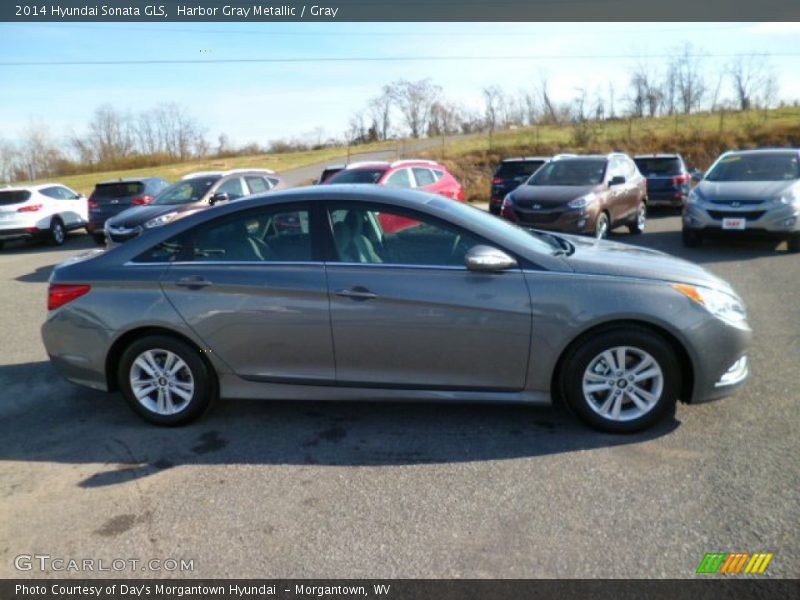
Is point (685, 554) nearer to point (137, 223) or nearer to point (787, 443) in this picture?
point (787, 443)

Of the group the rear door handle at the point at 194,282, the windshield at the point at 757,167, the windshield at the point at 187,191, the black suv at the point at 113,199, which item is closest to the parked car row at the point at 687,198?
the windshield at the point at 757,167

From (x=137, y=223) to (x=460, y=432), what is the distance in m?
9.74

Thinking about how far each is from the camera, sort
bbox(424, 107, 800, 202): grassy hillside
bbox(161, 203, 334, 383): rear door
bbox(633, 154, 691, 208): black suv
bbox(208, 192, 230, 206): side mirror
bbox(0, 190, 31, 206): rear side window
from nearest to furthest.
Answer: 1. bbox(161, 203, 334, 383): rear door
2. bbox(208, 192, 230, 206): side mirror
3. bbox(0, 190, 31, 206): rear side window
4. bbox(633, 154, 691, 208): black suv
5. bbox(424, 107, 800, 202): grassy hillside

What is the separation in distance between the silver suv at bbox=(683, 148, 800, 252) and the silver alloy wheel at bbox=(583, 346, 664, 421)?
796cm

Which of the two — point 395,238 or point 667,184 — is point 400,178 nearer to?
point 667,184

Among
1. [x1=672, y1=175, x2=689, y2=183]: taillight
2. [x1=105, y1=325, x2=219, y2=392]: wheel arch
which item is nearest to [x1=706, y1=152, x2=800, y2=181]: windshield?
[x1=672, y1=175, x2=689, y2=183]: taillight

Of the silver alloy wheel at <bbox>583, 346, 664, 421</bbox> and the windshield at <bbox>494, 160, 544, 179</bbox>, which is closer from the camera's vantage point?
the silver alloy wheel at <bbox>583, 346, 664, 421</bbox>

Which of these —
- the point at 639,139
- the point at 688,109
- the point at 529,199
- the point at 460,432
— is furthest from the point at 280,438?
the point at 688,109

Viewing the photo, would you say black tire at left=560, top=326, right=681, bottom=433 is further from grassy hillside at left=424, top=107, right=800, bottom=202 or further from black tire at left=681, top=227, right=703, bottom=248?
grassy hillside at left=424, top=107, right=800, bottom=202

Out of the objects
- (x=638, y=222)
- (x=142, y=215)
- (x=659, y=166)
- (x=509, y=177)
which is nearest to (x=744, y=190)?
(x=638, y=222)

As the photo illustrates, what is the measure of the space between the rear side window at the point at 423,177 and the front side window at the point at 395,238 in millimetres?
8937

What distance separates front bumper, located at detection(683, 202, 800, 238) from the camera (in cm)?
1050

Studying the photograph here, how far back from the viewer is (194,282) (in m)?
4.43

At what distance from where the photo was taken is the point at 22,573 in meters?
3.06
